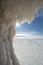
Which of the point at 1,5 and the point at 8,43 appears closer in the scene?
the point at 1,5

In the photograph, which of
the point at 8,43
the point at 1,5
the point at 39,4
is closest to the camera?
the point at 1,5

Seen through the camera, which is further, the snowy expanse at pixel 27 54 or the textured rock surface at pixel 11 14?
the snowy expanse at pixel 27 54

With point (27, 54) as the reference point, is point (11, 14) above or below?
above

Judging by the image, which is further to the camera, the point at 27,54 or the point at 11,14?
the point at 27,54

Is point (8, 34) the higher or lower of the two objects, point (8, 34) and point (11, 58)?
the higher

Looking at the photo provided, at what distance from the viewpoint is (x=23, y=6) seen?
3.20 meters

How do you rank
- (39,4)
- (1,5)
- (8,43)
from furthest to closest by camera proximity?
(8,43)
(39,4)
(1,5)

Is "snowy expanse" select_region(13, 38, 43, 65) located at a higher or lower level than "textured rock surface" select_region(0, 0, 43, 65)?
lower

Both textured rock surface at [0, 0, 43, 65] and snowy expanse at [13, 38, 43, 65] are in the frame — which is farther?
snowy expanse at [13, 38, 43, 65]

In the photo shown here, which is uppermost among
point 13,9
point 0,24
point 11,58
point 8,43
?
point 13,9

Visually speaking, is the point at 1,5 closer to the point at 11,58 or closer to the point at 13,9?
the point at 13,9

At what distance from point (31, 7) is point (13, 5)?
29 cm

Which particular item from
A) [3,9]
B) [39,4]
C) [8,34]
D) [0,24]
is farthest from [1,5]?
[8,34]

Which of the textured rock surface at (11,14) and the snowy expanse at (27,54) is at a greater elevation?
the textured rock surface at (11,14)
